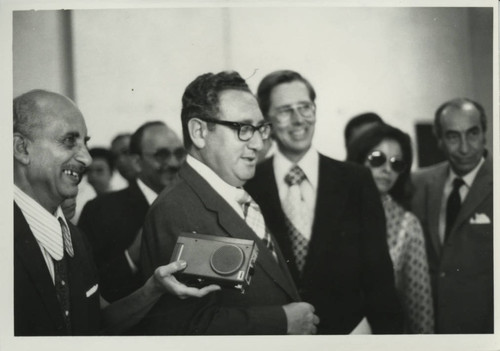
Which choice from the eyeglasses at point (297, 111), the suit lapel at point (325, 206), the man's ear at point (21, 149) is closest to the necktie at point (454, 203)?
the suit lapel at point (325, 206)

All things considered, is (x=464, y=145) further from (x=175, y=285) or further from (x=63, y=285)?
(x=63, y=285)

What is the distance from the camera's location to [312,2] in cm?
314

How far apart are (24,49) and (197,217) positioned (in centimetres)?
117

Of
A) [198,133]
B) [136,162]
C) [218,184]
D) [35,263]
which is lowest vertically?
[35,263]

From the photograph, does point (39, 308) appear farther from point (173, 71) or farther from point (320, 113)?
point (320, 113)

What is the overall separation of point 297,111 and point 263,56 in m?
0.30

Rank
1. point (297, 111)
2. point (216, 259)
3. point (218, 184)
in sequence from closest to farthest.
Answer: point (216, 259), point (218, 184), point (297, 111)

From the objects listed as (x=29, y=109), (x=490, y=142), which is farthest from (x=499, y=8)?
(x=29, y=109)

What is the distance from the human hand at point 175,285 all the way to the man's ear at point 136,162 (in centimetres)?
50

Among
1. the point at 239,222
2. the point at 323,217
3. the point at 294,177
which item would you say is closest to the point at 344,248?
the point at 323,217

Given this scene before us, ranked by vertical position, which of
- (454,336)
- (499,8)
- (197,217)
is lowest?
(454,336)

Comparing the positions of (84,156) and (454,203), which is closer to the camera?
(84,156)

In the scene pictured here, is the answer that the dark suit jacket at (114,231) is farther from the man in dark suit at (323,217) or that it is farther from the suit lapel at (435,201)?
the suit lapel at (435,201)

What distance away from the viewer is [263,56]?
3098 millimetres
